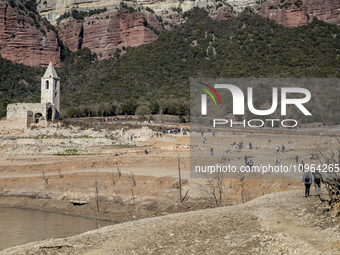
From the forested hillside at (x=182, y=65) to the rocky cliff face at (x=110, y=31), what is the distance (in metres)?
5.87

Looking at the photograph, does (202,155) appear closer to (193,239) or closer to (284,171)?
(284,171)

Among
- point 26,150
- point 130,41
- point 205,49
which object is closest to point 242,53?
point 205,49

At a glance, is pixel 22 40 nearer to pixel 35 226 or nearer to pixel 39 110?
pixel 39 110

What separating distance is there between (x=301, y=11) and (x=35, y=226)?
91188 mm

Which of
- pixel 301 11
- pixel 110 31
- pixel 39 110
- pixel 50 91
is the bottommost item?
pixel 39 110

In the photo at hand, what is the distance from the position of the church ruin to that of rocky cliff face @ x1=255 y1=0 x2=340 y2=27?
65.1m

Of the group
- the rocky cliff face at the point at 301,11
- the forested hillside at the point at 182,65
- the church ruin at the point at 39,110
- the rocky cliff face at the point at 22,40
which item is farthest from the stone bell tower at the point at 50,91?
the rocky cliff face at the point at 301,11

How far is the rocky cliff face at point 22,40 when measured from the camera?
101m

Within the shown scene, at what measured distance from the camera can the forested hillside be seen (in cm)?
6719

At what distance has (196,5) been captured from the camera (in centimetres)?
11475

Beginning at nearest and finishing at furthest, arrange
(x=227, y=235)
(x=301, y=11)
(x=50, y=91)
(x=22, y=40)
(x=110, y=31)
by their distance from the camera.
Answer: (x=227, y=235), (x=50, y=91), (x=301, y=11), (x=22, y=40), (x=110, y=31)

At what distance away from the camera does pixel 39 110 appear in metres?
48.6

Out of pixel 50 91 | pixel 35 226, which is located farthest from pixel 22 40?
pixel 35 226

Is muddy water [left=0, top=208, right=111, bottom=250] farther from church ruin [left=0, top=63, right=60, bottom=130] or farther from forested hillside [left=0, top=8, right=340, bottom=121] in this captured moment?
forested hillside [left=0, top=8, right=340, bottom=121]
